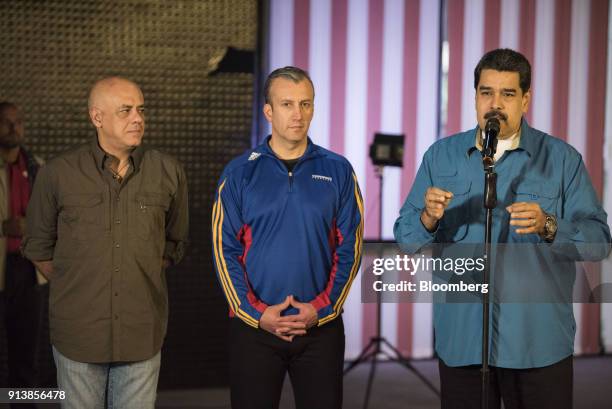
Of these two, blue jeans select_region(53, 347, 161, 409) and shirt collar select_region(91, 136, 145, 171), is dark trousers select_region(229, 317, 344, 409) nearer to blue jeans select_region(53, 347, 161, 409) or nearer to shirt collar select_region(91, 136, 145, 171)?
blue jeans select_region(53, 347, 161, 409)

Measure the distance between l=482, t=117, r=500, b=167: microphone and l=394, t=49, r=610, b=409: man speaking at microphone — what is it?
1.1 inches

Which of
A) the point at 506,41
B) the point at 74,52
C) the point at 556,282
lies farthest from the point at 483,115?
the point at 506,41

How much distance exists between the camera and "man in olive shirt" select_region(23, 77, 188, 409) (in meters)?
2.88

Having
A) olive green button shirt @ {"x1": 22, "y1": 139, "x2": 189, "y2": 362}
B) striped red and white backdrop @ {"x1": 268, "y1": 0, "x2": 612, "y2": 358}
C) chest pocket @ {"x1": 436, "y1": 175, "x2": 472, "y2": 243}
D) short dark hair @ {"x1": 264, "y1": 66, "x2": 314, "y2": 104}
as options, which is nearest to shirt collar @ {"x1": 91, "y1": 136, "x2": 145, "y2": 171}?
olive green button shirt @ {"x1": 22, "y1": 139, "x2": 189, "y2": 362}

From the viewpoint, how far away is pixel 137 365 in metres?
2.93

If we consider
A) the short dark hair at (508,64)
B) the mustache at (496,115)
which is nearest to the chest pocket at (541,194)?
the mustache at (496,115)

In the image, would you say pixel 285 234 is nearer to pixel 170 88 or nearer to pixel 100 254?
pixel 100 254

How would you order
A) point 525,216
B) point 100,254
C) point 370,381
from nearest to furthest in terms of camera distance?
point 525,216
point 100,254
point 370,381

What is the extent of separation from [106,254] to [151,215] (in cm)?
22

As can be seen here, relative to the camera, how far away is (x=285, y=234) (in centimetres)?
271

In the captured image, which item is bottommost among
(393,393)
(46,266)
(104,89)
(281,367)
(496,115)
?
(393,393)

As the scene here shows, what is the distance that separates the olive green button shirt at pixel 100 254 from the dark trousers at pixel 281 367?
0.39 metres

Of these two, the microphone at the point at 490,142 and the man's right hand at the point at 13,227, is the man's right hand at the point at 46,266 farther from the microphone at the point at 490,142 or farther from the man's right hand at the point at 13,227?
the microphone at the point at 490,142

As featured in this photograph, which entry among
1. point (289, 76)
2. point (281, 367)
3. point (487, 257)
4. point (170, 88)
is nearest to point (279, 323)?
point (281, 367)
